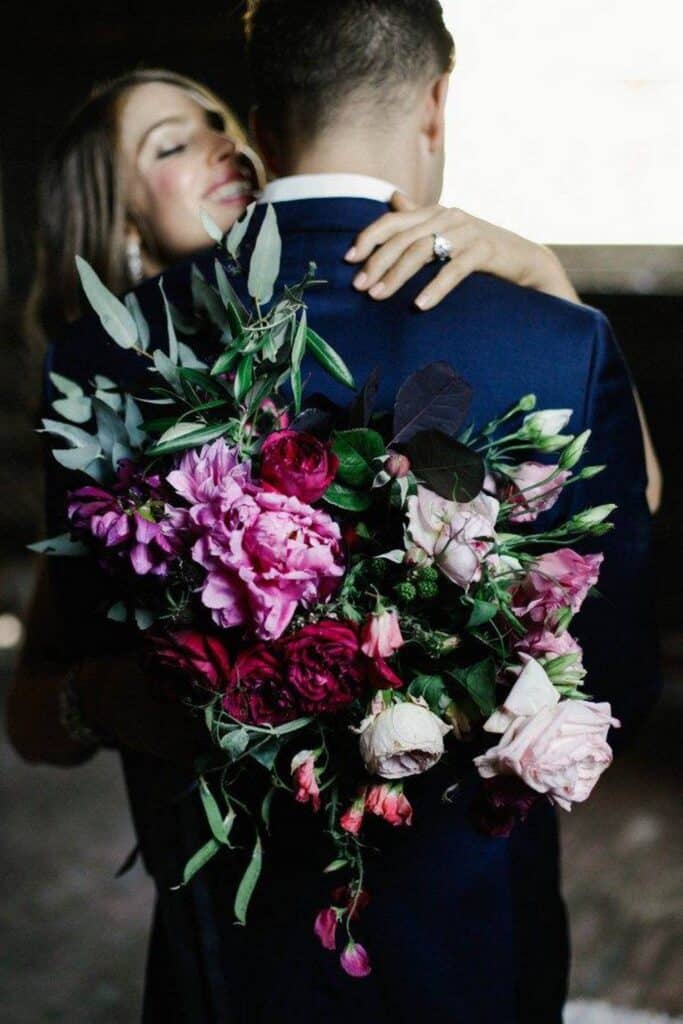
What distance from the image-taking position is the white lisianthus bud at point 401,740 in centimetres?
79

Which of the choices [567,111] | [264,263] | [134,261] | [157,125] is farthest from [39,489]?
[264,263]

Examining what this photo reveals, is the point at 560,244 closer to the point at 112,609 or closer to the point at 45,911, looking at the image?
the point at 45,911

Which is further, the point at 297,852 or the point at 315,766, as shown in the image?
the point at 297,852

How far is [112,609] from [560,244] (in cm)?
387

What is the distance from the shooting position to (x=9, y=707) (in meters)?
1.46

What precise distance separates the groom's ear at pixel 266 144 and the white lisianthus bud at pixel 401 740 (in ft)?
2.13

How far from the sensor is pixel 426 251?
1073 millimetres

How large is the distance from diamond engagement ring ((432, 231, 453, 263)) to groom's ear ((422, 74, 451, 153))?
0.53 feet

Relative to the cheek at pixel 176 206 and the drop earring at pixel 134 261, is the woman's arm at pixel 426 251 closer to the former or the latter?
the cheek at pixel 176 206

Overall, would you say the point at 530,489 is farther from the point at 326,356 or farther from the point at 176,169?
the point at 176,169

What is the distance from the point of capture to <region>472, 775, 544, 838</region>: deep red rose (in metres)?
0.83

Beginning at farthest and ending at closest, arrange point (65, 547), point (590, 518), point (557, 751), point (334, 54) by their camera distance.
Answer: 1. point (334, 54)
2. point (65, 547)
3. point (590, 518)
4. point (557, 751)

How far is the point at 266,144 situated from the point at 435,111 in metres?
0.19

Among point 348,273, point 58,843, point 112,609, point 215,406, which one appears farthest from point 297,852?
point 58,843
